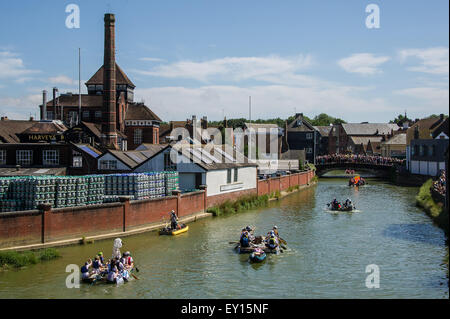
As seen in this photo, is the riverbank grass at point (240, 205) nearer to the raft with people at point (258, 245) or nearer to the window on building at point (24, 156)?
the raft with people at point (258, 245)

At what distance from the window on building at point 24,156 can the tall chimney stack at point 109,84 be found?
13.5m

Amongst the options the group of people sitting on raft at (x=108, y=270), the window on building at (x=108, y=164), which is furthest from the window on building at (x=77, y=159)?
the group of people sitting on raft at (x=108, y=270)

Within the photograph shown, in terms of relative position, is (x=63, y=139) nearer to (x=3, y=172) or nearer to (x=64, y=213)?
(x=3, y=172)

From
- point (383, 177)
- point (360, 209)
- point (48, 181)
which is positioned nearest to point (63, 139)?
point (48, 181)

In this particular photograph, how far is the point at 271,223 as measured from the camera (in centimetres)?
4231

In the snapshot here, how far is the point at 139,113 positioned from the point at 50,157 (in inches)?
1407

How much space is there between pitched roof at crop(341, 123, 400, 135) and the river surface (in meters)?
105

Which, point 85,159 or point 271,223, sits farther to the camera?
point 85,159

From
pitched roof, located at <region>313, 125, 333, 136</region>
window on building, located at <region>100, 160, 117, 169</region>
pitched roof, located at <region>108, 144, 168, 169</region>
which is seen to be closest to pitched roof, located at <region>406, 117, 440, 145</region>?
pitched roof, located at <region>313, 125, 333, 136</region>

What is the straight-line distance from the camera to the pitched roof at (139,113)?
3378 inches

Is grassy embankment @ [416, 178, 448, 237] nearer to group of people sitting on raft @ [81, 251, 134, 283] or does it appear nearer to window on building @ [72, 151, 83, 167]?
group of people sitting on raft @ [81, 251, 134, 283]

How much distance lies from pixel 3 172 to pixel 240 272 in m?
31.0

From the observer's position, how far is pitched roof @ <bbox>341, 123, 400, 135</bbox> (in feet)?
481

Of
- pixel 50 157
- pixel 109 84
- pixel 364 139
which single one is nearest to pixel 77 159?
pixel 50 157
